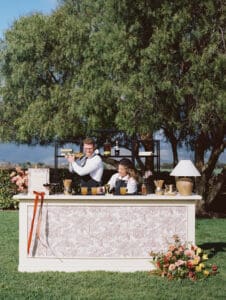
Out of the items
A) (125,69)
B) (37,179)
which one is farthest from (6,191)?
(37,179)

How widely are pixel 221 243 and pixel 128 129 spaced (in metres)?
3.17

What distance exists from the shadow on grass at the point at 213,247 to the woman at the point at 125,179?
71.3 inches

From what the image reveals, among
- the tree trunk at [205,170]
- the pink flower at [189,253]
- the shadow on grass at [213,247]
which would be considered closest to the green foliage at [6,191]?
the tree trunk at [205,170]

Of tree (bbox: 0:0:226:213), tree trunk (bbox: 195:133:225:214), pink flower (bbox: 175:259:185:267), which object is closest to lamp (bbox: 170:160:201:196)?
pink flower (bbox: 175:259:185:267)

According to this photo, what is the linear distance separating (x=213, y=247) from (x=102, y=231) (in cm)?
277

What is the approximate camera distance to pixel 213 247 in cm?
947

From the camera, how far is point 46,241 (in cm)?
738

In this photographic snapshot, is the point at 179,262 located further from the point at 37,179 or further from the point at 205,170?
the point at 205,170

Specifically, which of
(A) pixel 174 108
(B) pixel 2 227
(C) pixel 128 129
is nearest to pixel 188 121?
(A) pixel 174 108

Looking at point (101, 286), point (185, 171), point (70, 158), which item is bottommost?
point (101, 286)

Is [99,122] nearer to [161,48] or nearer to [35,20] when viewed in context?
[161,48]

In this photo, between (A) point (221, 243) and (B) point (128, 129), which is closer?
(A) point (221, 243)

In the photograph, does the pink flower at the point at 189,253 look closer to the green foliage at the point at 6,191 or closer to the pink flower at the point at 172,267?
the pink flower at the point at 172,267

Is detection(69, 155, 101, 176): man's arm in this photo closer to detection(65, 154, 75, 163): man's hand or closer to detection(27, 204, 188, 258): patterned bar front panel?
detection(65, 154, 75, 163): man's hand
